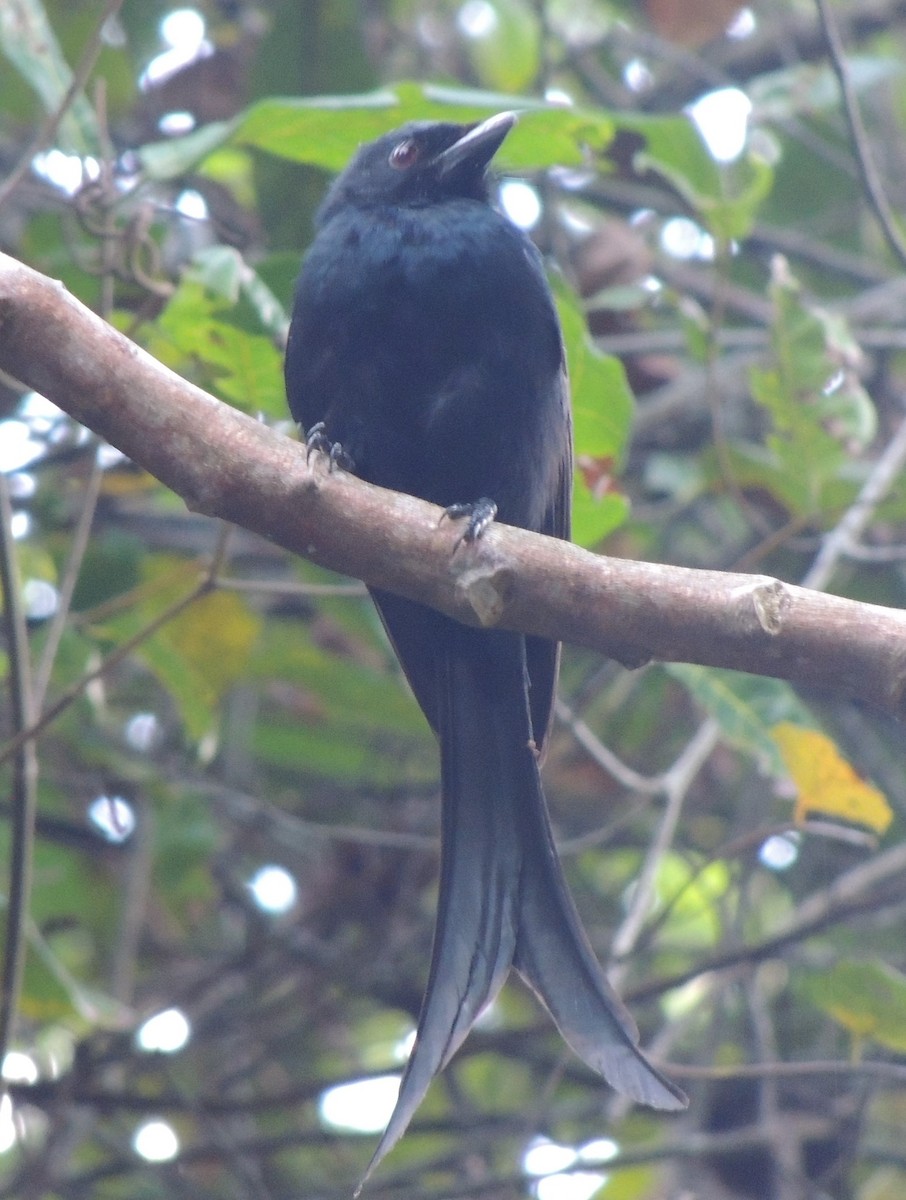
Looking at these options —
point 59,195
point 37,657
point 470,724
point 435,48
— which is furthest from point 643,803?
point 435,48

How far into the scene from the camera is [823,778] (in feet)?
9.40

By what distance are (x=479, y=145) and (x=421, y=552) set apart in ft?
4.75

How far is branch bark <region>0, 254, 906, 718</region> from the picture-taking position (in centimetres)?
197

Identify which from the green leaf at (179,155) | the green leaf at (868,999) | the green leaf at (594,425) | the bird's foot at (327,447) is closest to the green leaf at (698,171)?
the green leaf at (594,425)

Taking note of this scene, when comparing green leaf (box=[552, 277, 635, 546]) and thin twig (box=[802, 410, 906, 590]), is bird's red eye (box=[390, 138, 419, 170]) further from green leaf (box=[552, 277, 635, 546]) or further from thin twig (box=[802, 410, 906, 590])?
thin twig (box=[802, 410, 906, 590])

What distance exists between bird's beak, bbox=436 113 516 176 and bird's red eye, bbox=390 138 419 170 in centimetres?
6

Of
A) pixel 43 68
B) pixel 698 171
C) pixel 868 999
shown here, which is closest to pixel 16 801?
pixel 43 68

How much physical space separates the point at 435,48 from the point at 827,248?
1.40 meters

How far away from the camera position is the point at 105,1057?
3.42 meters

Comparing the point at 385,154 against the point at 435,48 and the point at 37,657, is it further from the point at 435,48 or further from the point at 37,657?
the point at 435,48

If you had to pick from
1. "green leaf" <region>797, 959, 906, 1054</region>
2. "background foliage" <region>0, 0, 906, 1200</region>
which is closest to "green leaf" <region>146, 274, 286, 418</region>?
"background foliage" <region>0, 0, 906, 1200</region>

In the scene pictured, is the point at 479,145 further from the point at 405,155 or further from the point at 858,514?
the point at 858,514

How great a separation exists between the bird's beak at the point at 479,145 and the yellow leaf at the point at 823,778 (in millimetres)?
1329

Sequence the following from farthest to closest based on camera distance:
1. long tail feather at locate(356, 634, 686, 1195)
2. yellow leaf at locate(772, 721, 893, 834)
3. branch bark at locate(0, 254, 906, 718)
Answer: yellow leaf at locate(772, 721, 893, 834) → long tail feather at locate(356, 634, 686, 1195) → branch bark at locate(0, 254, 906, 718)
